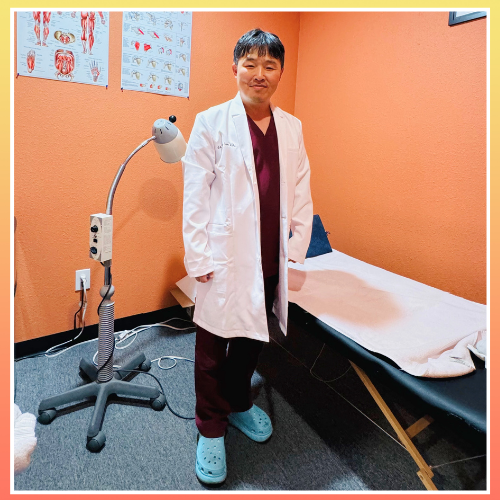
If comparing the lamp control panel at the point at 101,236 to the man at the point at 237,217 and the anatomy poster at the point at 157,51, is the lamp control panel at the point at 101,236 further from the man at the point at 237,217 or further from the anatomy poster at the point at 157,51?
the anatomy poster at the point at 157,51

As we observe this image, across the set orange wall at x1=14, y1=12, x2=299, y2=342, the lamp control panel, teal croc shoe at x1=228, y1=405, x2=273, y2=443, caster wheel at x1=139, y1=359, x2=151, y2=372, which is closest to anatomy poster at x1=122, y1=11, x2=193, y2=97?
orange wall at x1=14, y1=12, x2=299, y2=342

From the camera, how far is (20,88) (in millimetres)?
1611

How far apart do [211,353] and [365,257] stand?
4.44 ft

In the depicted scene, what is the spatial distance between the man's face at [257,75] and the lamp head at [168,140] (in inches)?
16.1

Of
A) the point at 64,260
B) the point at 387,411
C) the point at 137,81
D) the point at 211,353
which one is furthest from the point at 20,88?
the point at 387,411

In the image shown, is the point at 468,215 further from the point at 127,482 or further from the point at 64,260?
the point at 64,260

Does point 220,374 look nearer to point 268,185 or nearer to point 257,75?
point 268,185

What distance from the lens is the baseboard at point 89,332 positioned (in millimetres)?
1840

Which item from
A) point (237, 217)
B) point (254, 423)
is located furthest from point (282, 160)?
point (254, 423)

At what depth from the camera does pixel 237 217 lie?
45.7 inches

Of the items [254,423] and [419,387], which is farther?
[254,423]

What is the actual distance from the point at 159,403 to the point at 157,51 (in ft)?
5.83

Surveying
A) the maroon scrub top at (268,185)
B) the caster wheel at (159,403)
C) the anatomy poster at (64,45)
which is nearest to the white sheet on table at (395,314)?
the maroon scrub top at (268,185)

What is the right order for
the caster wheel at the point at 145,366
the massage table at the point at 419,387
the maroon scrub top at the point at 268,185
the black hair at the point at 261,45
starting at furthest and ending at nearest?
the caster wheel at the point at 145,366 → the maroon scrub top at the point at 268,185 → the black hair at the point at 261,45 → the massage table at the point at 419,387
